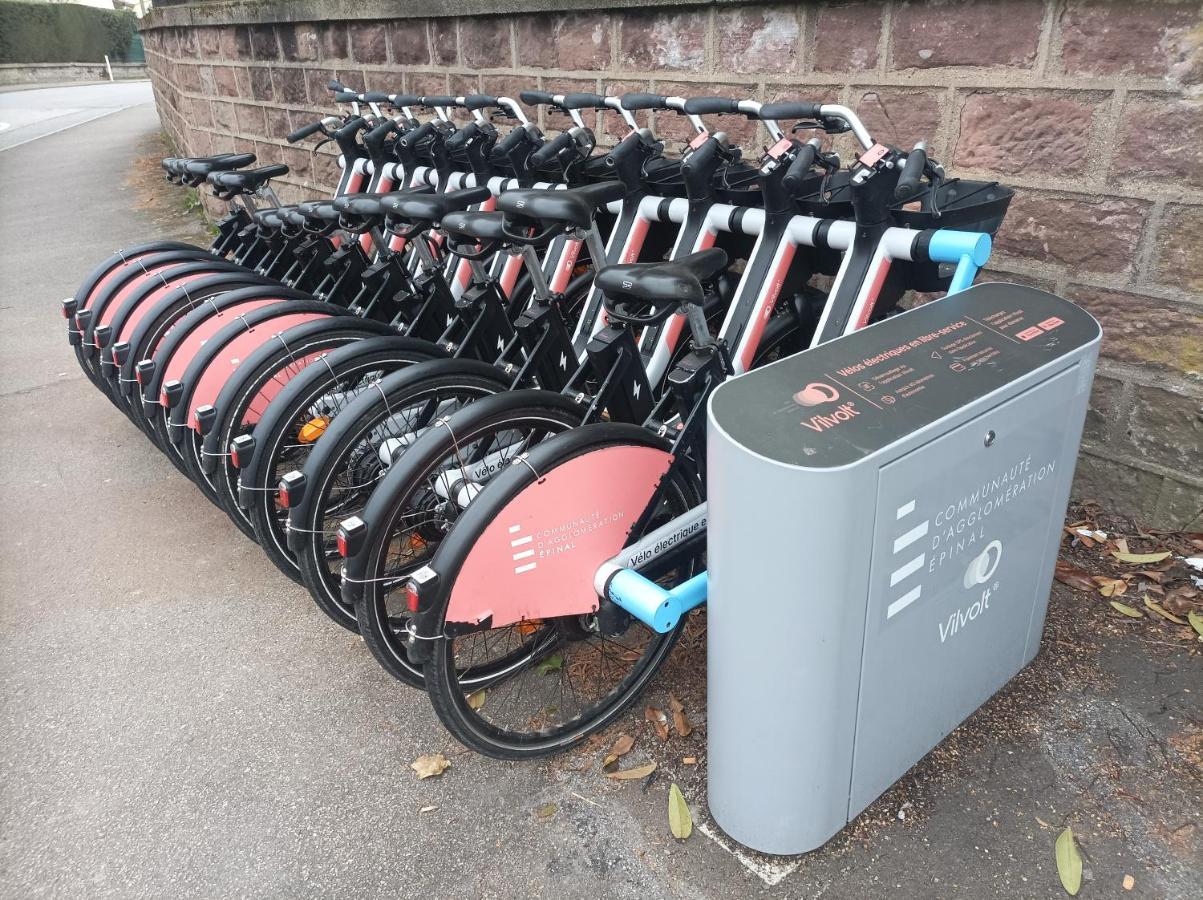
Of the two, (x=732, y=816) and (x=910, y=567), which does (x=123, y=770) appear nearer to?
(x=732, y=816)

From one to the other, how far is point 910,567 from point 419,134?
2.97 meters

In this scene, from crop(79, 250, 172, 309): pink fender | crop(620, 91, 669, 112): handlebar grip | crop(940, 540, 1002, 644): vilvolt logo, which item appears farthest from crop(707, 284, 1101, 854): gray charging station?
crop(79, 250, 172, 309): pink fender

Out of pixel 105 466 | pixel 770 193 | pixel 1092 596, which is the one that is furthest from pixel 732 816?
pixel 105 466

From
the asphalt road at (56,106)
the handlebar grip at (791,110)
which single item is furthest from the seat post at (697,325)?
the asphalt road at (56,106)

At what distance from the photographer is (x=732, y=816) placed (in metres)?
1.99

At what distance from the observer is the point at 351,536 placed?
6.82 feet

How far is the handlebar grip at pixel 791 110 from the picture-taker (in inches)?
100

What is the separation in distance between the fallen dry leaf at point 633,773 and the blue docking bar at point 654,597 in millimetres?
468

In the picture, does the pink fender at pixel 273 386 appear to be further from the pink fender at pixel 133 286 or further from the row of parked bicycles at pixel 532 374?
the pink fender at pixel 133 286

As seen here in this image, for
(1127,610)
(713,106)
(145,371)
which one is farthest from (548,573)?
(145,371)

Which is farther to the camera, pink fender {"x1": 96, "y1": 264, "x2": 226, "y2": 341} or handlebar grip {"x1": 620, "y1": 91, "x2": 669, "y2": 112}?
pink fender {"x1": 96, "y1": 264, "x2": 226, "y2": 341}

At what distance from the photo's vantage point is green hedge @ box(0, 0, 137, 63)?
2945 centimetres

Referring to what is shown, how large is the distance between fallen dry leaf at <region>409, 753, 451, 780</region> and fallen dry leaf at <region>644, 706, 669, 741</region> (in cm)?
55

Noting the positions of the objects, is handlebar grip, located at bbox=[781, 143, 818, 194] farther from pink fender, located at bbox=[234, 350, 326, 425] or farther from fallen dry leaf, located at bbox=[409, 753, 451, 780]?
fallen dry leaf, located at bbox=[409, 753, 451, 780]
